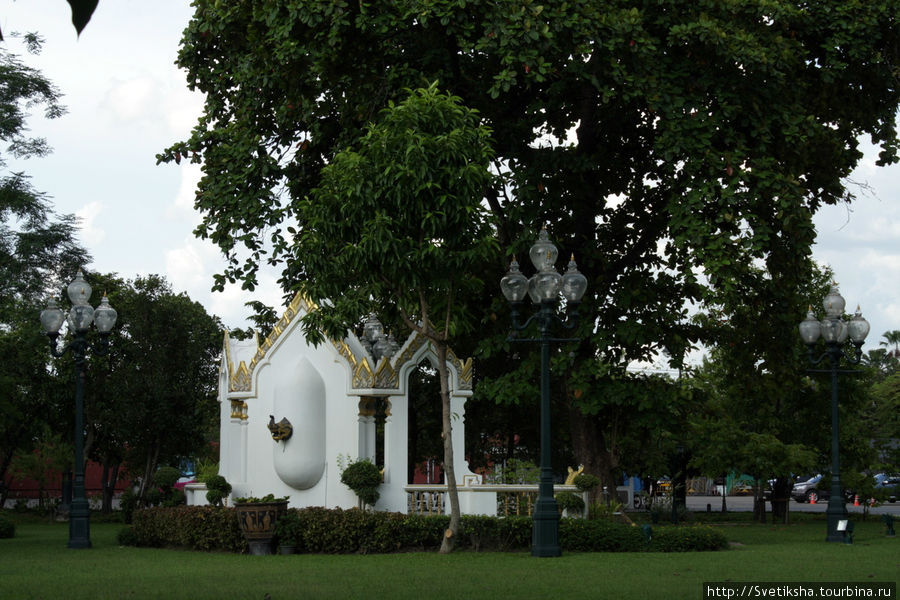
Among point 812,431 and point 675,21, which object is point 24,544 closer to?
point 675,21

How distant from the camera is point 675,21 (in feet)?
67.8

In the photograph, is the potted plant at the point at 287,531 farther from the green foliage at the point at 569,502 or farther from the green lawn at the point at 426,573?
the green foliage at the point at 569,502

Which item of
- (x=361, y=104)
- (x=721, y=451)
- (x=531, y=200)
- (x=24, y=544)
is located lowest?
(x=24, y=544)

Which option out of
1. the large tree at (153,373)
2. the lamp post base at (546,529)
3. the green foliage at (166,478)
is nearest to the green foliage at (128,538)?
the green foliage at (166,478)

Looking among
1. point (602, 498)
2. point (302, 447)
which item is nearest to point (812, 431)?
point (602, 498)

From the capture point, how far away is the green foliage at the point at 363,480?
20609mm

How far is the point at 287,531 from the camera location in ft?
65.0

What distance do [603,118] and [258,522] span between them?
1101cm

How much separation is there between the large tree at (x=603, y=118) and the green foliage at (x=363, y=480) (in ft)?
12.8

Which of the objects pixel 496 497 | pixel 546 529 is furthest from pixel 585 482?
pixel 546 529

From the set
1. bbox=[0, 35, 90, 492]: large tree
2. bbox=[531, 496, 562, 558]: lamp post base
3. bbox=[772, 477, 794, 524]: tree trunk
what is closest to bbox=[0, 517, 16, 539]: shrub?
bbox=[0, 35, 90, 492]: large tree

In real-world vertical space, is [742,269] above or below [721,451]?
above

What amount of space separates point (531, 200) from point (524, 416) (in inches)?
514

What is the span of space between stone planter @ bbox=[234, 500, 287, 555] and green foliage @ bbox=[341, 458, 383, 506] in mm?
1451
